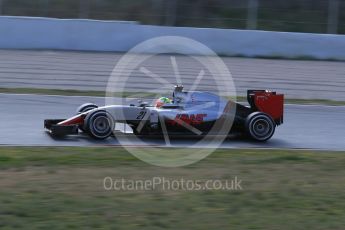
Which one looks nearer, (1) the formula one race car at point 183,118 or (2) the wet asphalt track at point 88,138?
(1) the formula one race car at point 183,118

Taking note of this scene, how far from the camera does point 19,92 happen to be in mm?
13914

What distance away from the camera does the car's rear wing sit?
9984 mm

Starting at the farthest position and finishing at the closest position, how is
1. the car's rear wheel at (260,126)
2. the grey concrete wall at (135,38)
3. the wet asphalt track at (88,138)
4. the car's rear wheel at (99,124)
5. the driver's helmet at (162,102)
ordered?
A: the grey concrete wall at (135,38) < the car's rear wheel at (260,126) < the driver's helmet at (162,102) < the wet asphalt track at (88,138) < the car's rear wheel at (99,124)

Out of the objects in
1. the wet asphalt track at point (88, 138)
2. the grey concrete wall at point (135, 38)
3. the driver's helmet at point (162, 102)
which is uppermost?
the grey concrete wall at point (135, 38)

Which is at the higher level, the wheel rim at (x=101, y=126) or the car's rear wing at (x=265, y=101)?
the car's rear wing at (x=265, y=101)

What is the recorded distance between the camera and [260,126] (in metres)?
9.81

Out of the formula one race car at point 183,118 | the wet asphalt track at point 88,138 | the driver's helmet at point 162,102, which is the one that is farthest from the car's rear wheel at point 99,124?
the driver's helmet at point 162,102

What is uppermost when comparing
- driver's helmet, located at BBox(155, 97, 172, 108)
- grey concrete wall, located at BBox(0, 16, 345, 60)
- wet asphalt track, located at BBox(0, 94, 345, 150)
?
grey concrete wall, located at BBox(0, 16, 345, 60)

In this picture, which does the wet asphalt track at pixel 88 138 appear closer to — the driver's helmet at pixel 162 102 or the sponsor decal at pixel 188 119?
the sponsor decal at pixel 188 119

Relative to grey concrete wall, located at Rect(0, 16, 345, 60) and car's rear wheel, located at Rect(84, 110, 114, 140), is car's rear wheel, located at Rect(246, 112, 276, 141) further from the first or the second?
grey concrete wall, located at Rect(0, 16, 345, 60)

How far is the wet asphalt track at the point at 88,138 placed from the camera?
9383 mm

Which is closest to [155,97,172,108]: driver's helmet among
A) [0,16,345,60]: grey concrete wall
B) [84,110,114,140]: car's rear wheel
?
[84,110,114,140]: car's rear wheel

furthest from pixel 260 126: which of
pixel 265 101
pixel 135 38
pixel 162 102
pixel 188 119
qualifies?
pixel 135 38

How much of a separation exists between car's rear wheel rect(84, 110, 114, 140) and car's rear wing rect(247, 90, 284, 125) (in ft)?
6.79
